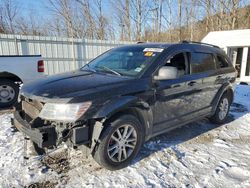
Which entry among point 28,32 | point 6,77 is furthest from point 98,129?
point 28,32

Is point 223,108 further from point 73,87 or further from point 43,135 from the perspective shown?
point 43,135

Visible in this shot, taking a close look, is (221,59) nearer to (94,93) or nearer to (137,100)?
(137,100)

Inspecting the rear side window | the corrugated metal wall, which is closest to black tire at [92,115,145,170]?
the rear side window

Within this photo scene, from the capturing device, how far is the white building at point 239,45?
14.1 meters

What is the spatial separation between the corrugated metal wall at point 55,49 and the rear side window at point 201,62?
957cm

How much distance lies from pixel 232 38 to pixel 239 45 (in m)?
0.64

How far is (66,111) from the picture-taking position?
2818 mm

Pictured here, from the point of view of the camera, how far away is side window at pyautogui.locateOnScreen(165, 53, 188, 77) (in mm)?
4080

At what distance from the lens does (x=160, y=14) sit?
26469 millimetres

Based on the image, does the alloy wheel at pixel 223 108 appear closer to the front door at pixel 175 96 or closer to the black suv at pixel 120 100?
the black suv at pixel 120 100

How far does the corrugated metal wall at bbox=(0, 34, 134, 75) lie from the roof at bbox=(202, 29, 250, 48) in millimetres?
6921

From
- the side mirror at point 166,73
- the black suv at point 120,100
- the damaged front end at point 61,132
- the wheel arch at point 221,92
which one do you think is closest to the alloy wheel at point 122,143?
the black suv at point 120,100

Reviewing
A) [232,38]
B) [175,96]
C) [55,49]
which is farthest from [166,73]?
[232,38]

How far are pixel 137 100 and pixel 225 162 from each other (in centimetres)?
167
